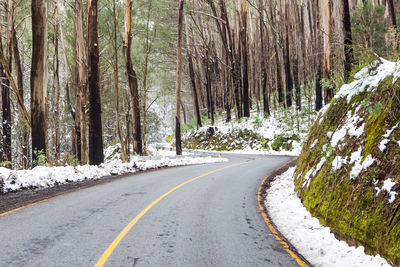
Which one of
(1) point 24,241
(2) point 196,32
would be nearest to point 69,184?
(1) point 24,241

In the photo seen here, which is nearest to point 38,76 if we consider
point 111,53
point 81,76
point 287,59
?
point 81,76

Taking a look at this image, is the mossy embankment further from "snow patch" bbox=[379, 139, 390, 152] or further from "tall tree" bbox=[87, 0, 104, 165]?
"tall tree" bbox=[87, 0, 104, 165]

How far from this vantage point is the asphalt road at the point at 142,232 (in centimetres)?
452

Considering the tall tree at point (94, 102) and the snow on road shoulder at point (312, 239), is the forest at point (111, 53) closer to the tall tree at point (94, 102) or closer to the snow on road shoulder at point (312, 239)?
the tall tree at point (94, 102)

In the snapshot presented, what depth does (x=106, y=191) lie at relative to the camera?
993 cm

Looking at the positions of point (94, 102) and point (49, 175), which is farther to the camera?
point (94, 102)

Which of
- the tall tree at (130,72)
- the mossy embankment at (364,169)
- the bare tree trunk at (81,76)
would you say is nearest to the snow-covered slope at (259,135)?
the tall tree at (130,72)

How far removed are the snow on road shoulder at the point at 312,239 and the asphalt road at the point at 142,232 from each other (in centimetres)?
39

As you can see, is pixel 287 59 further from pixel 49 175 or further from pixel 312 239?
pixel 312 239

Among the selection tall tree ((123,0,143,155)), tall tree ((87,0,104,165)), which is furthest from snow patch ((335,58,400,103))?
tall tree ((123,0,143,155))

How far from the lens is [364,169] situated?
5141mm

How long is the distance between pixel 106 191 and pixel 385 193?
7.79 m

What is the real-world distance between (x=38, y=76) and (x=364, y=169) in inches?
514

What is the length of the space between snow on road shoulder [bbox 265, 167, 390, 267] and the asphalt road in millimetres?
387
